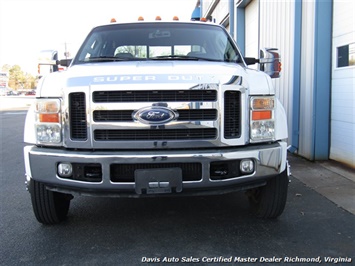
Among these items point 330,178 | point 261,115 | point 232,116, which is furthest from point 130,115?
point 330,178

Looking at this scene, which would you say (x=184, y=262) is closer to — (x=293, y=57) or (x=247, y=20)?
(x=293, y=57)

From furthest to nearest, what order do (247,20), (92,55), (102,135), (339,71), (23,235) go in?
(247,20) → (339,71) → (92,55) → (23,235) → (102,135)

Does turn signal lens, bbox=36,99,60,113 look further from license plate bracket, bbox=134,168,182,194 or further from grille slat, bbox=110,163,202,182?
license plate bracket, bbox=134,168,182,194

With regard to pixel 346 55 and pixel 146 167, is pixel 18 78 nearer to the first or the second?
pixel 346 55

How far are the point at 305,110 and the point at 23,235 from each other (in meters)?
4.95

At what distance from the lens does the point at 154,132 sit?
3.15 meters

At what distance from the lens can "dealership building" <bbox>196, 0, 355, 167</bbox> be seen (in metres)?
5.83

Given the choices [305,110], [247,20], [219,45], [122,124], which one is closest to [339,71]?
[305,110]

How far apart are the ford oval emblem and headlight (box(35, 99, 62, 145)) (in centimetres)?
66

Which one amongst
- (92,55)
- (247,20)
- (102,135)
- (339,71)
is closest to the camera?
(102,135)

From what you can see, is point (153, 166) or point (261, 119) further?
point (261, 119)

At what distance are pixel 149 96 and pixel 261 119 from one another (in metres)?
0.98

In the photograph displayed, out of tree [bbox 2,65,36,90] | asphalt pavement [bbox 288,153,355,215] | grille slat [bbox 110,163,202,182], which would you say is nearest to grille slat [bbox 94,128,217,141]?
grille slat [bbox 110,163,202,182]

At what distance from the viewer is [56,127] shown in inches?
127
